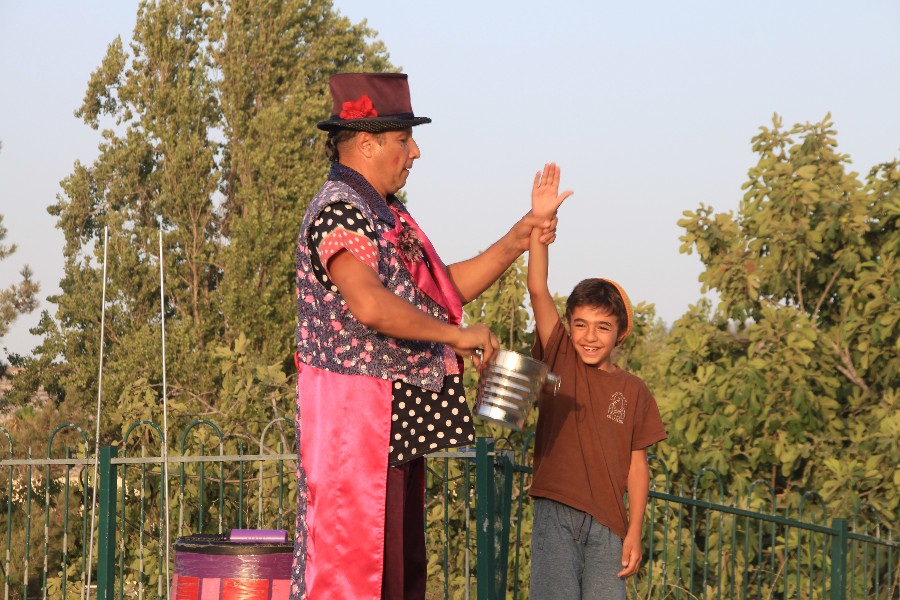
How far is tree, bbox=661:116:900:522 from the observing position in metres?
7.43

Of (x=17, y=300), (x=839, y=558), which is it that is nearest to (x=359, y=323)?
(x=839, y=558)

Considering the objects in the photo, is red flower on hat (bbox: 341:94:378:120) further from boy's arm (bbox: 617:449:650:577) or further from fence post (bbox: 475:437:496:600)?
fence post (bbox: 475:437:496:600)

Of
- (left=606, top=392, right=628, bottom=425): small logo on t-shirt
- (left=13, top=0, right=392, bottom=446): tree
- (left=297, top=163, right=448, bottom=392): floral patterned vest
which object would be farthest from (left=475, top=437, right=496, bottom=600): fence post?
(left=13, top=0, right=392, bottom=446): tree

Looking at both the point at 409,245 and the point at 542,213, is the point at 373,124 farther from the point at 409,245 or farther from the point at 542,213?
the point at 542,213

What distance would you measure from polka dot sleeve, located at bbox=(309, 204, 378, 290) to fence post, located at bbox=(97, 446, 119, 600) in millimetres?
2065

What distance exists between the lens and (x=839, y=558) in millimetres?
5074

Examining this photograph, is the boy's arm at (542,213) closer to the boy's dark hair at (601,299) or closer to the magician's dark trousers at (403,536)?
the boy's dark hair at (601,299)

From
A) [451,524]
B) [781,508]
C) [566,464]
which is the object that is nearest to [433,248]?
[566,464]

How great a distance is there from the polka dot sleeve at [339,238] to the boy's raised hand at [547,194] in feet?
2.57

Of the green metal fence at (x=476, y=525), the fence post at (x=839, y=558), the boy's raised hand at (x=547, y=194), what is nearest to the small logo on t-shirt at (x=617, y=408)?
the boy's raised hand at (x=547, y=194)

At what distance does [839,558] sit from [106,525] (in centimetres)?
299

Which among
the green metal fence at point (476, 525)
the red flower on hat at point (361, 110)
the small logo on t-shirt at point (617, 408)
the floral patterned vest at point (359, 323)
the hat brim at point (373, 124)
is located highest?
the red flower on hat at point (361, 110)

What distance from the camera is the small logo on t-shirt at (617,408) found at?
3.55m

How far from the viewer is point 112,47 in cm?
2475
